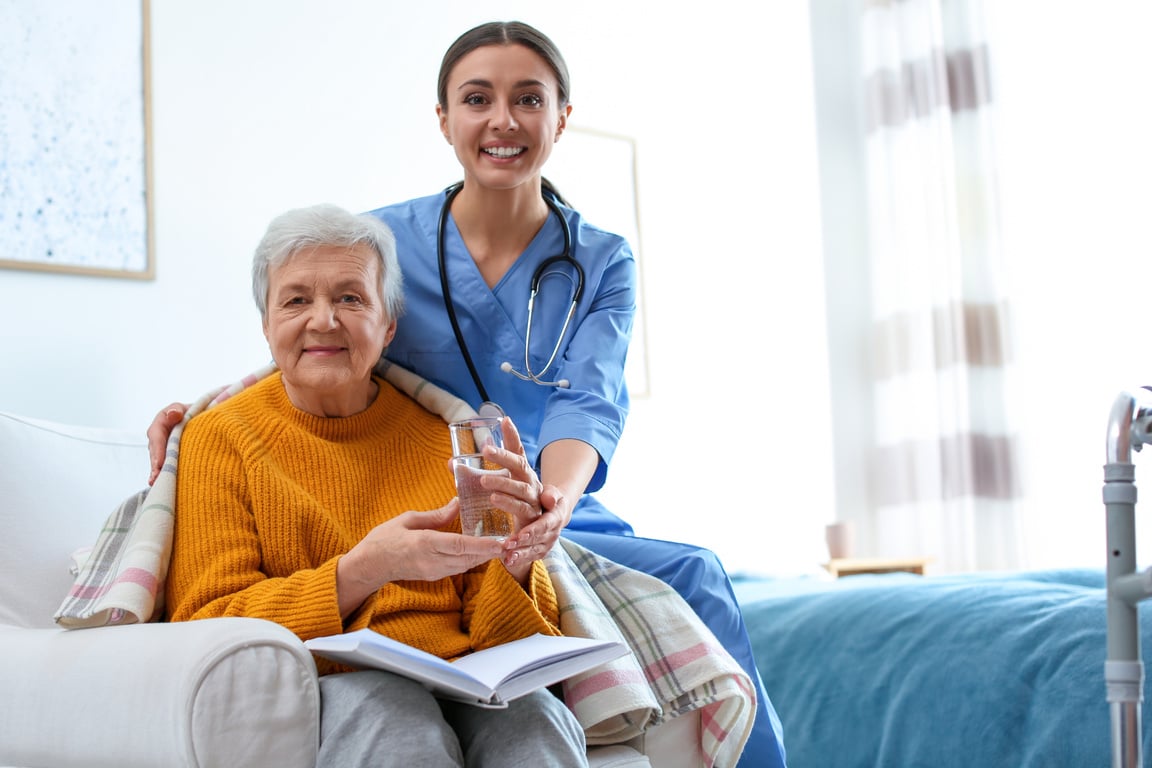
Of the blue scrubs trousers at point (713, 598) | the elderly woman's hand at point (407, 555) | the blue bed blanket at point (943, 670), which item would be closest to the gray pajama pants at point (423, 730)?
the elderly woman's hand at point (407, 555)

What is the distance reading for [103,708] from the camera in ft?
3.84

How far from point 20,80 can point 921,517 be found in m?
3.30

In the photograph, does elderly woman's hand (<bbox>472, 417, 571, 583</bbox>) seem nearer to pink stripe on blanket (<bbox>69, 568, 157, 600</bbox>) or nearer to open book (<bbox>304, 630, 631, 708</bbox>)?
open book (<bbox>304, 630, 631, 708</bbox>)

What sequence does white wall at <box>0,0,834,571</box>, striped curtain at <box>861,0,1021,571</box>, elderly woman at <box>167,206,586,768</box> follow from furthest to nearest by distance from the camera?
striped curtain at <box>861,0,1021,571</box>
white wall at <box>0,0,834,571</box>
elderly woman at <box>167,206,586,768</box>

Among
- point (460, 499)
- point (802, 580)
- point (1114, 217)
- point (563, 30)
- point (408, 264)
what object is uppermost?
point (563, 30)

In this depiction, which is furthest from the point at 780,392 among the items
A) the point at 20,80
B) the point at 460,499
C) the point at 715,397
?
the point at 460,499

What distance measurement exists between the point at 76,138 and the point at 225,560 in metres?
1.45

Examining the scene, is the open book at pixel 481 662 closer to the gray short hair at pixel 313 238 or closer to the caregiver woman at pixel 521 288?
the caregiver woman at pixel 521 288

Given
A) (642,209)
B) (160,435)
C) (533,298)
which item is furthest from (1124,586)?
(642,209)

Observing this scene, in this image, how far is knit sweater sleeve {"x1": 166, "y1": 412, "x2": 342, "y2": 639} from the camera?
1295 mm

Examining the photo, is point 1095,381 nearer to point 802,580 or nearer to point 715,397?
point 715,397

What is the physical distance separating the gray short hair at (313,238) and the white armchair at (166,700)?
0.53 m

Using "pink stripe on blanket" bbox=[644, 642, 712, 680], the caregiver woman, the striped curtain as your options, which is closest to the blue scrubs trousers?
the caregiver woman

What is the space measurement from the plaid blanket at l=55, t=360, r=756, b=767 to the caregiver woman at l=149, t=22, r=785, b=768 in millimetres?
107
